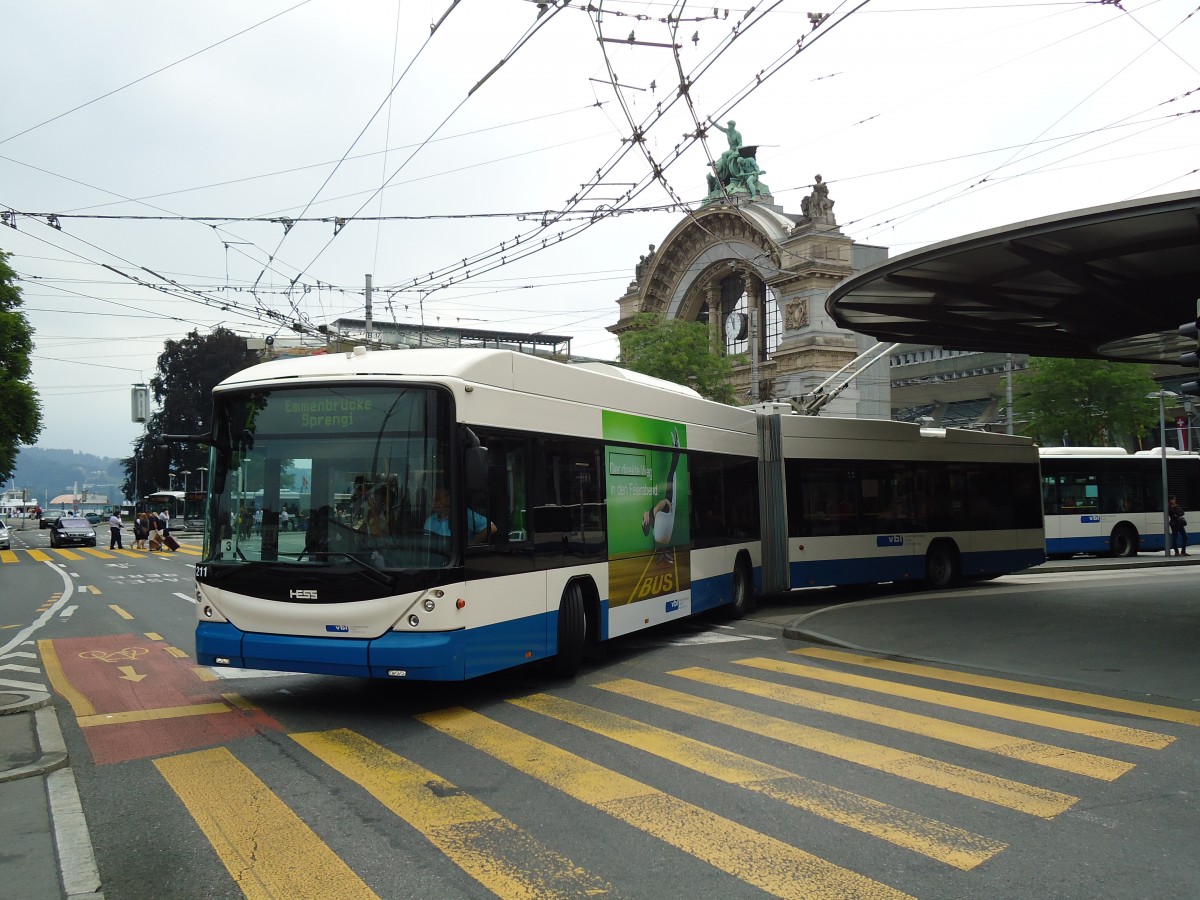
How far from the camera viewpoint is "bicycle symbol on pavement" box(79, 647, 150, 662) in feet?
37.6

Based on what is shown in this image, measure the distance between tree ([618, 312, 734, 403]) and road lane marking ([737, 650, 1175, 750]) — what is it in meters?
33.9

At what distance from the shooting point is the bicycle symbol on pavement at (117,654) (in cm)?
Result: 1145

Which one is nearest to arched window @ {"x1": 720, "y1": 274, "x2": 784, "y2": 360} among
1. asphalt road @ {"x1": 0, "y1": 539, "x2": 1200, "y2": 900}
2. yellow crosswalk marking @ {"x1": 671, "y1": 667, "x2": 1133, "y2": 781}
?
asphalt road @ {"x1": 0, "y1": 539, "x2": 1200, "y2": 900}

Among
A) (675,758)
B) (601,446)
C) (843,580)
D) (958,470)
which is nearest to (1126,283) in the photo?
(958,470)

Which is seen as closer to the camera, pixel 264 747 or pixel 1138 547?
pixel 264 747

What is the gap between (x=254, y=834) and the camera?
518 centimetres

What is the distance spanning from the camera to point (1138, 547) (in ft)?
97.0

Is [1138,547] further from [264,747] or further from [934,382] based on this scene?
[934,382]

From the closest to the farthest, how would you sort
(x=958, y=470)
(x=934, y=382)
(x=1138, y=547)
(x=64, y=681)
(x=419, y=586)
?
(x=419, y=586) < (x=64, y=681) < (x=958, y=470) < (x=1138, y=547) < (x=934, y=382)

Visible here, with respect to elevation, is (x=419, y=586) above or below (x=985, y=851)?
above

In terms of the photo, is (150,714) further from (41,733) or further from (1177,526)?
(1177,526)

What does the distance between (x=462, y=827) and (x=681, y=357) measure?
1564 inches

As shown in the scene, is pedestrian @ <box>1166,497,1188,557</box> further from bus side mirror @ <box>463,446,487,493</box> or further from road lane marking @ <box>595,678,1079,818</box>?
bus side mirror @ <box>463,446,487,493</box>

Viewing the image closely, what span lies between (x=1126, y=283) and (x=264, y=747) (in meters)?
13.3
